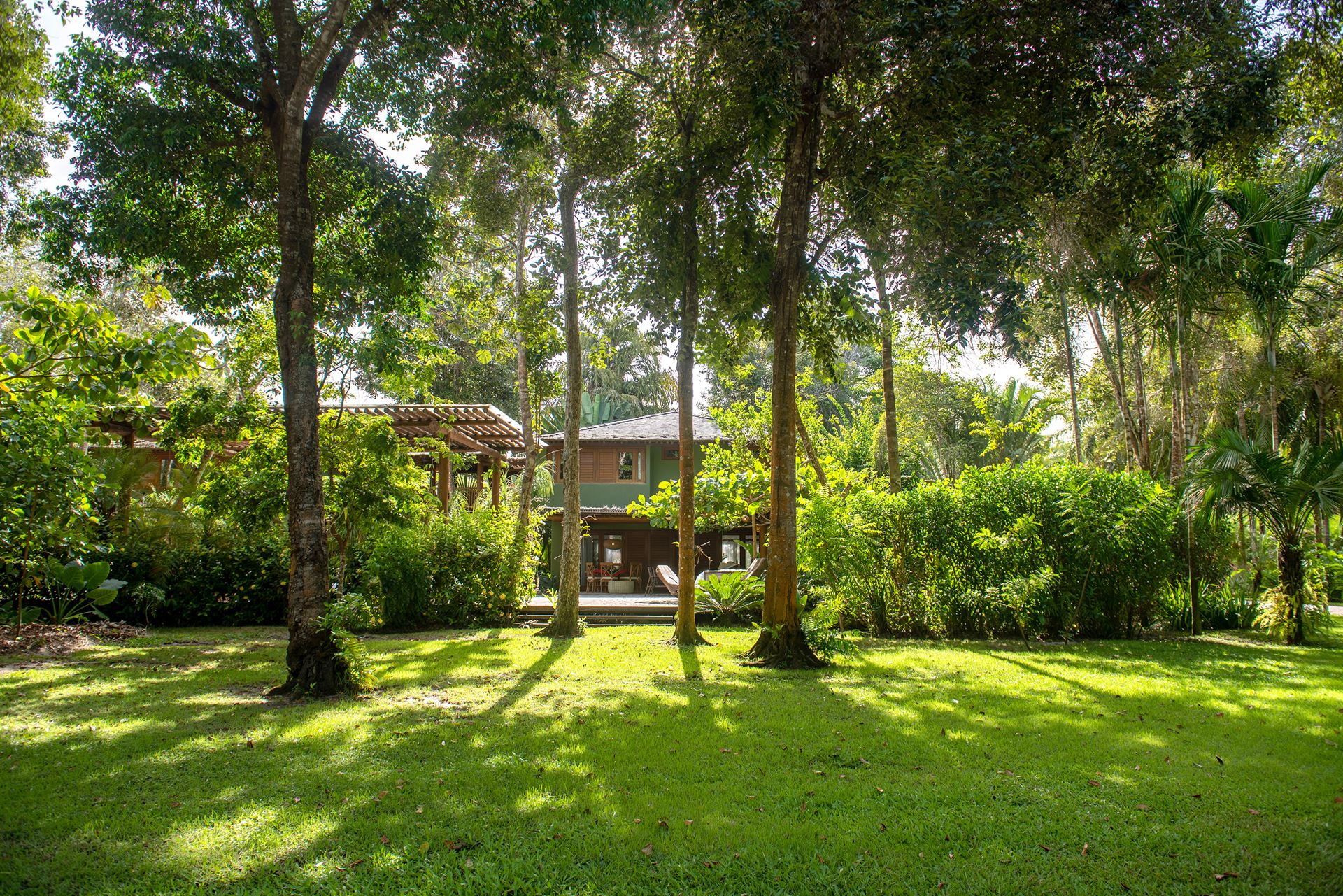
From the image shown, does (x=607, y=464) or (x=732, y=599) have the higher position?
(x=607, y=464)

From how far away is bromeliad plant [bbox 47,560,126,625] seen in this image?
39.4 ft

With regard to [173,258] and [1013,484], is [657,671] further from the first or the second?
[173,258]

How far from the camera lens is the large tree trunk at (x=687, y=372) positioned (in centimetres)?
1188

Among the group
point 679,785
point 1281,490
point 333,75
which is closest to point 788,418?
point 679,785

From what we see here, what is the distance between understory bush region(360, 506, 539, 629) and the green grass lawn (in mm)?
5955

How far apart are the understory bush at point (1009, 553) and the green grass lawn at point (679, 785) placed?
3.23 m

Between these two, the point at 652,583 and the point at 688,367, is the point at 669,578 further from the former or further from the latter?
the point at 688,367

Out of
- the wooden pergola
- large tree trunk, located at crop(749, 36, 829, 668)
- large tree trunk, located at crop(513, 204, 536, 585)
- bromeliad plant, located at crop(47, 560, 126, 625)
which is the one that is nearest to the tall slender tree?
the wooden pergola

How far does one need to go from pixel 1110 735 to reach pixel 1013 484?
6893 millimetres

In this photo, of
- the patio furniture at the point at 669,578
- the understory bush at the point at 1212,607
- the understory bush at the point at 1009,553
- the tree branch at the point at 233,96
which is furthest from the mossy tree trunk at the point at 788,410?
the patio furniture at the point at 669,578

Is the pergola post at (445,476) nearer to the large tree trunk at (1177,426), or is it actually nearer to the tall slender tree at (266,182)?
the tall slender tree at (266,182)

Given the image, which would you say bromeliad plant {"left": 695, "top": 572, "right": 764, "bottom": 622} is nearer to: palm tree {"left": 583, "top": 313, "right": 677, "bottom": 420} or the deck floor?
the deck floor

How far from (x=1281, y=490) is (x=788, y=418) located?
25.9 feet

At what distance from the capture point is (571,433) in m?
14.2
